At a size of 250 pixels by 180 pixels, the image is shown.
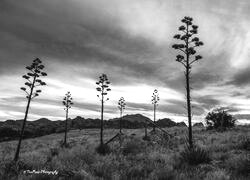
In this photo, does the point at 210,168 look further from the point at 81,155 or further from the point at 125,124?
the point at 125,124

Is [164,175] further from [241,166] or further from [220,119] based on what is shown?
[220,119]

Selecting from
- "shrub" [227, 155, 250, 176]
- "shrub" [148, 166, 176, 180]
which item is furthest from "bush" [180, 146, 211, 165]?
"shrub" [148, 166, 176, 180]

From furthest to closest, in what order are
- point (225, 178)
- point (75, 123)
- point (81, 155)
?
point (75, 123), point (81, 155), point (225, 178)

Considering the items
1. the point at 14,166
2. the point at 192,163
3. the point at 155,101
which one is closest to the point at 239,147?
the point at 192,163

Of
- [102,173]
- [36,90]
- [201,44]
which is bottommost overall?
[102,173]

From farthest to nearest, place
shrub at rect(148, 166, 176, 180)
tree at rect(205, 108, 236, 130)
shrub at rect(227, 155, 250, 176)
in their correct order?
tree at rect(205, 108, 236, 130)
shrub at rect(227, 155, 250, 176)
shrub at rect(148, 166, 176, 180)

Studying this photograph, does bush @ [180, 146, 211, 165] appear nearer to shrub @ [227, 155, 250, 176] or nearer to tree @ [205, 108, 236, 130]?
shrub @ [227, 155, 250, 176]

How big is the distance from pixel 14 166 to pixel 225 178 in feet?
28.0

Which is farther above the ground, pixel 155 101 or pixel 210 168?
pixel 155 101

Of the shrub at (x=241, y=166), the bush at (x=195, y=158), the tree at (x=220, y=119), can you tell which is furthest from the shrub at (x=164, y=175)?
the tree at (x=220, y=119)

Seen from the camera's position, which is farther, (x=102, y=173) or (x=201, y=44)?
(x=201, y=44)

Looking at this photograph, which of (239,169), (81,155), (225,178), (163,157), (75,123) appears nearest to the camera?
(225,178)

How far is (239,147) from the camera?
627 inches

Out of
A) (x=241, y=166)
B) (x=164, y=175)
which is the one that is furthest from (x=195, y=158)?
(x=164, y=175)
